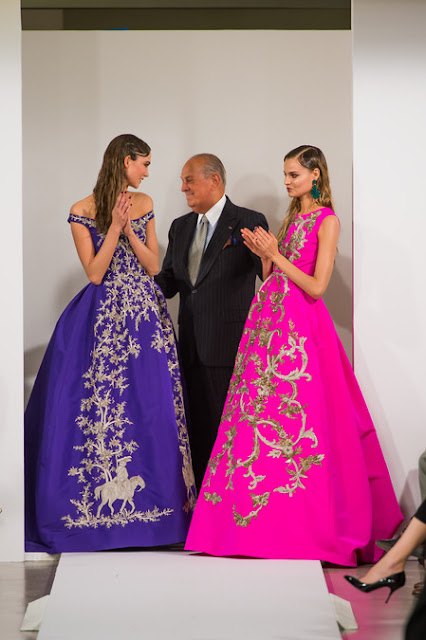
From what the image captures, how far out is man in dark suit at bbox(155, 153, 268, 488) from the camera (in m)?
4.75

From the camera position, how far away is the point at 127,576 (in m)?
3.87

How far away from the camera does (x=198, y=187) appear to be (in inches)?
189

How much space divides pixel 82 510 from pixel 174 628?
1142 millimetres

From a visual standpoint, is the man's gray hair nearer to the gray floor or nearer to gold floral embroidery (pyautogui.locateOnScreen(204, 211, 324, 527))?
gold floral embroidery (pyautogui.locateOnScreen(204, 211, 324, 527))

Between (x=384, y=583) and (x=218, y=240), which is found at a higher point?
(x=218, y=240)

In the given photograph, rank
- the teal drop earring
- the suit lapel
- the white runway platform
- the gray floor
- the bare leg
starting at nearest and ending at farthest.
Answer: the bare leg → the white runway platform → the gray floor → the teal drop earring → the suit lapel

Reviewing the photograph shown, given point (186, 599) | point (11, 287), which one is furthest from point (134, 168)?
point (186, 599)

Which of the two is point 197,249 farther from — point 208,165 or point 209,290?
point 208,165

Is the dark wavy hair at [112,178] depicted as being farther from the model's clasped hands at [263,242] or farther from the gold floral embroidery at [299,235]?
the gold floral embroidery at [299,235]

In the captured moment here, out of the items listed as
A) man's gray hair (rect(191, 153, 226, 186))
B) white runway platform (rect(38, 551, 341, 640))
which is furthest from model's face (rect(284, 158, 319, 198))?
white runway platform (rect(38, 551, 341, 640))

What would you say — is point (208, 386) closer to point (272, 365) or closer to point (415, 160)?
point (272, 365)

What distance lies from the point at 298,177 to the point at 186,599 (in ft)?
6.08

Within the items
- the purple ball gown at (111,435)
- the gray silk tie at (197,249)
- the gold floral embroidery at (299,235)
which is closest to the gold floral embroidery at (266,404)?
the gold floral embroidery at (299,235)

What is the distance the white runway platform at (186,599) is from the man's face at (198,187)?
166 cm
